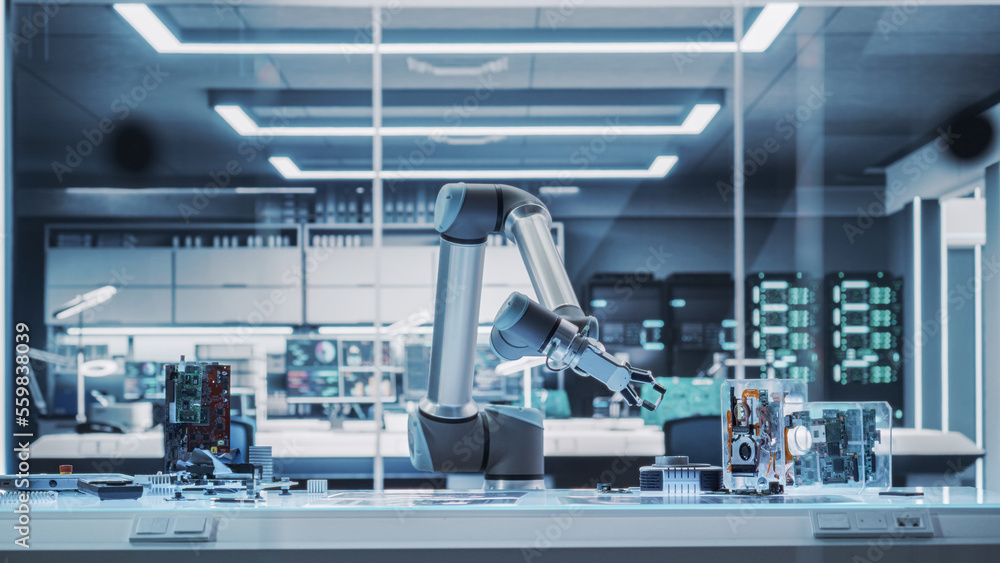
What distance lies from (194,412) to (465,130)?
4.10 metres

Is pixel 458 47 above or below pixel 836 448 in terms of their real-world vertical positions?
above

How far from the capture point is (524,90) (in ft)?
17.0

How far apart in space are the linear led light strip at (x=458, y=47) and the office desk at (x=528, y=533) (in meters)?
3.40

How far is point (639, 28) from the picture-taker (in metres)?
4.41

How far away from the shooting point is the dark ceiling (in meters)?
4.36

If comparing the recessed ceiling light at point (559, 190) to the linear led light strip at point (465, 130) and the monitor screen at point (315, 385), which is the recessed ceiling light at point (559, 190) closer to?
the linear led light strip at point (465, 130)

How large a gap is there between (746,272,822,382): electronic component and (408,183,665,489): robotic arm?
5200 millimetres

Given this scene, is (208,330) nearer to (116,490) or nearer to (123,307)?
(123,307)

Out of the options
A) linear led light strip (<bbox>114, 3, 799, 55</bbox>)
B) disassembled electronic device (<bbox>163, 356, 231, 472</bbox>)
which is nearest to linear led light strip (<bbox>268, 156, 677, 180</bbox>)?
linear led light strip (<bbox>114, 3, 799, 55</bbox>)

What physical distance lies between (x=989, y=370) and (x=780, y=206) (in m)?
2.37

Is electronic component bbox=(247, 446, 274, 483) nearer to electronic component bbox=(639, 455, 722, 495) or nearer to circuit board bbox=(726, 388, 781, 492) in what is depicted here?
electronic component bbox=(639, 455, 722, 495)

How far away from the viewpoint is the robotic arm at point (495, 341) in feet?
4.02

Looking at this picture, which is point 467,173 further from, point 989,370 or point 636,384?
point 636,384

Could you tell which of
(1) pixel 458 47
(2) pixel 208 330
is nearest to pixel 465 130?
(1) pixel 458 47
